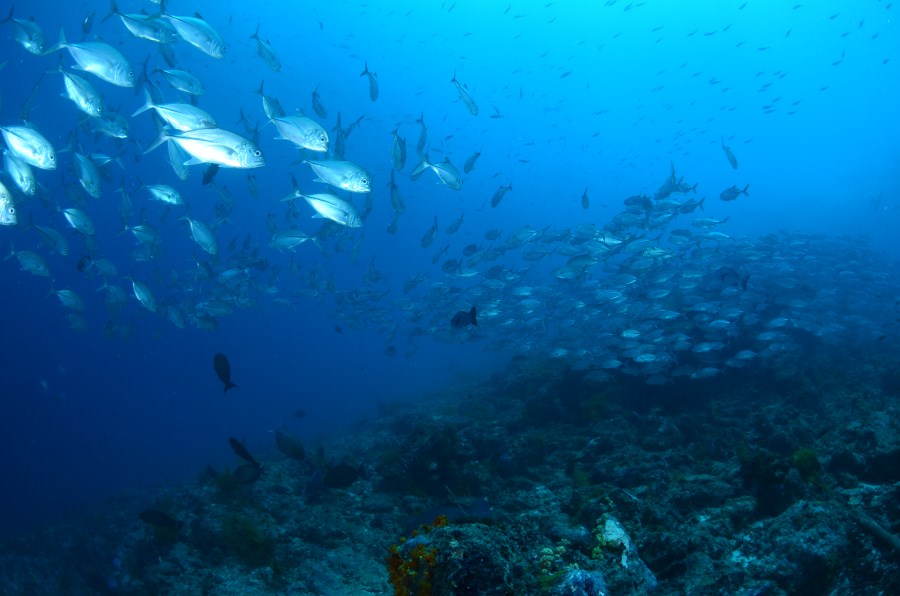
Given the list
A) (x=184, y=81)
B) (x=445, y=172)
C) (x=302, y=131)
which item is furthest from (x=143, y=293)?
(x=445, y=172)

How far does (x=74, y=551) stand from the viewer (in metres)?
11.4

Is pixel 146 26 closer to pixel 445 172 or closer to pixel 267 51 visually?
pixel 267 51

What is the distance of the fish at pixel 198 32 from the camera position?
713 cm

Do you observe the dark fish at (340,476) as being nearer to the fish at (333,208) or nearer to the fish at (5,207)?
the fish at (333,208)

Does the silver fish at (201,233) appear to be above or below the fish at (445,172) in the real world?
below

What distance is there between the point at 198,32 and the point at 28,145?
305 cm

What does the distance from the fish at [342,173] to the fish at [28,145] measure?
3.72 meters

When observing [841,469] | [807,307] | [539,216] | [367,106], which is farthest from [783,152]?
[841,469]

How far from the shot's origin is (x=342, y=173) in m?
6.52

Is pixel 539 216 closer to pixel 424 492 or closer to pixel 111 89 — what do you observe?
pixel 111 89

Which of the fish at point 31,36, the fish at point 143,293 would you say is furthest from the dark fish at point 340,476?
the fish at point 31,36

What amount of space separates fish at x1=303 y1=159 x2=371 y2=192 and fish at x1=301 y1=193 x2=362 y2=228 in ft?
1.06

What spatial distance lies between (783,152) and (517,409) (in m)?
207

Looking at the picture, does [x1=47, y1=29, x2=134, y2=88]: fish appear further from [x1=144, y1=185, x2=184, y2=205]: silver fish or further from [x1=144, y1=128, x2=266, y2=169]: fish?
[x1=144, y1=185, x2=184, y2=205]: silver fish
